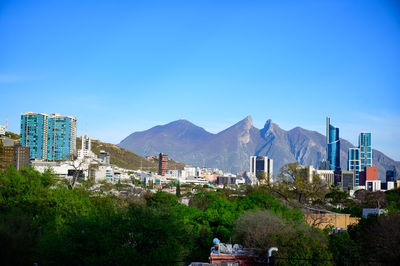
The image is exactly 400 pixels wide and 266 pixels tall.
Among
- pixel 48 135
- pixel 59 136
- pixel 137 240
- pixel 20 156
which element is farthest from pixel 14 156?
pixel 137 240

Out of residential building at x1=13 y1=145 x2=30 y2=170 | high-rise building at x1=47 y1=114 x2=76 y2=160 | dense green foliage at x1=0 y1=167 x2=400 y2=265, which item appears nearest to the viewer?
dense green foliage at x1=0 y1=167 x2=400 y2=265

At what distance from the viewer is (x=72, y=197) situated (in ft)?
91.5

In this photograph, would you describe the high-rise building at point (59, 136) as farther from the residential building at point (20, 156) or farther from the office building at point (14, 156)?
the office building at point (14, 156)

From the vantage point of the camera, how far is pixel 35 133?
→ 128 meters

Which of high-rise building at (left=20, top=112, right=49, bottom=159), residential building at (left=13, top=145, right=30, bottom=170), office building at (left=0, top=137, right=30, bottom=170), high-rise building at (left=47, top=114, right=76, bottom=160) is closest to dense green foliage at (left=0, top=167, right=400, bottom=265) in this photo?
office building at (left=0, top=137, right=30, bottom=170)

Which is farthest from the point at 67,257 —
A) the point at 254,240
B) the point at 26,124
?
the point at 26,124

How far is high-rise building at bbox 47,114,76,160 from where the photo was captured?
132375 millimetres

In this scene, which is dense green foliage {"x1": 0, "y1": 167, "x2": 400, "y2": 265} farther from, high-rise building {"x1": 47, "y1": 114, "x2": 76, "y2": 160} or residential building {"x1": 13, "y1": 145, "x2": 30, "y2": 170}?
high-rise building {"x1": 47, "y1": 114, "x2": 76, "y2": 160}

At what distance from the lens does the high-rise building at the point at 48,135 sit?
12556 cm

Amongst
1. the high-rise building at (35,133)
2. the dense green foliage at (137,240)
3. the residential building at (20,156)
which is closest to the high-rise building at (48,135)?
the high-rise building at (35,133)

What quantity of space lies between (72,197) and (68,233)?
9.48 metres

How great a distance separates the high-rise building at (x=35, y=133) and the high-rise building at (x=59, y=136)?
2.25 m

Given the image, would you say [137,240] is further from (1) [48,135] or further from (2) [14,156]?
(1) [48,135]

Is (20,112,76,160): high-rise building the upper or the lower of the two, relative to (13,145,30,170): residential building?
upper
